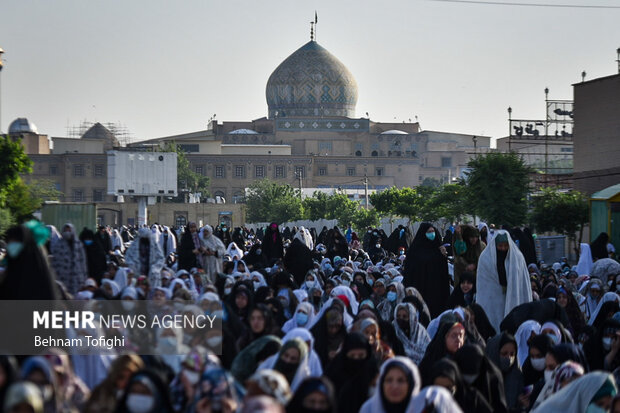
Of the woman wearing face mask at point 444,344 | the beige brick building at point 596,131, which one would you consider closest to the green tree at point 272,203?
the beige brick building at point 596,131

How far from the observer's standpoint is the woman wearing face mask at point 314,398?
421 cm

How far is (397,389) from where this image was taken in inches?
189

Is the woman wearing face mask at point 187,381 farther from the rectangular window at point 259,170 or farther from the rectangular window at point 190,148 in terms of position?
the rectangular window at point 190,148

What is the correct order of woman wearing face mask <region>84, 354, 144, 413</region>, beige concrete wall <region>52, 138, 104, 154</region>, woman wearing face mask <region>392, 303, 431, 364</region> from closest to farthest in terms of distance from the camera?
1. woman wearing face mask <region>84, 354, 144, 413</region>
2. woman wearing face mask <region>392, 303, 431, 364</region>
3. beige concrete wall <region>52, 138, 104, 154</region>

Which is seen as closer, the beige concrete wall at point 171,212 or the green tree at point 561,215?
the green tree at point 561,215

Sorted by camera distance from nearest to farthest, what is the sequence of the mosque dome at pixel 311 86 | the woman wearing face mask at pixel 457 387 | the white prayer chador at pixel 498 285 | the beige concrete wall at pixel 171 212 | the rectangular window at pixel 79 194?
1. the woman wearing face mask at pixel 457 387
2. the white prayer chador at pixel 498 285
3. the beige concrete wall at pixel 171 212
4. the rectangular window at pixel 79 194
5. the mosque dome at pixel 311 86

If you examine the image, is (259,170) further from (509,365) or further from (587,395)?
(587,395)

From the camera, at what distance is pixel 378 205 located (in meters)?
41.0

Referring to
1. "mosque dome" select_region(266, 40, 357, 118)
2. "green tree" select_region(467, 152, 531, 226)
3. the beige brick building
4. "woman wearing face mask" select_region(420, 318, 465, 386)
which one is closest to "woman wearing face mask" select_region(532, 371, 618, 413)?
"woman wearing face mask" select_region(420, 318, 465, 386)

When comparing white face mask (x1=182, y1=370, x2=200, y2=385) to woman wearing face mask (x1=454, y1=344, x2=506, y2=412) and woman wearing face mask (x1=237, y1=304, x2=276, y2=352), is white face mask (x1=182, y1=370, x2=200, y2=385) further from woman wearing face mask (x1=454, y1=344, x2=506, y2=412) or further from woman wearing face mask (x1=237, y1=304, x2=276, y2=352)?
woman wearing face mask (x1=237, y1=304, x2=276, y2=352)

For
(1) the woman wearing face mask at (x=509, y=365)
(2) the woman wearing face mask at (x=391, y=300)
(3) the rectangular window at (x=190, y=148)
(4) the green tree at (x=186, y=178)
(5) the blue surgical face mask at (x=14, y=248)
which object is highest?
(3) the rectangular window at (x=190, y=148)

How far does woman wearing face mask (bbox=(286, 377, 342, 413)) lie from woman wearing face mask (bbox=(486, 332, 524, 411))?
112 inches

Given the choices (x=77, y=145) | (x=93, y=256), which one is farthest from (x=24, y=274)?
(x=77, y=145)

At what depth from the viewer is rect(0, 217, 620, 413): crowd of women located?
14.6 ft
